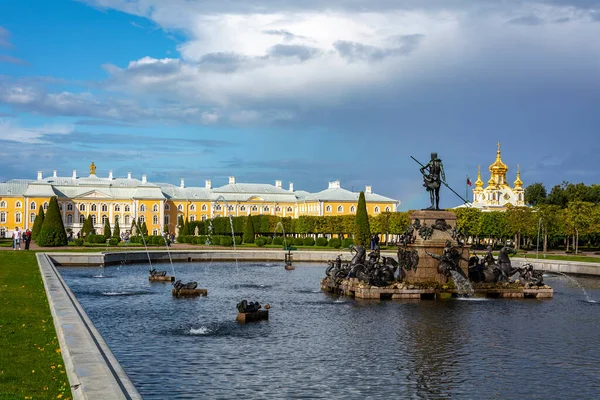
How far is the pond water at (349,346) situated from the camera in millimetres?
11102

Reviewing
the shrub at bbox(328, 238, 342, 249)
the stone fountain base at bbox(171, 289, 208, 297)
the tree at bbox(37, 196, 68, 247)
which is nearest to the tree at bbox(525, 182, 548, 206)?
the shrub at bbox(328, 238, 342, 249)

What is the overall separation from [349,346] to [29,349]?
6.23 m

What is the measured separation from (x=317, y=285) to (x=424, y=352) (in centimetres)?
1366

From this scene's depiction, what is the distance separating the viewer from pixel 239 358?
511 inches

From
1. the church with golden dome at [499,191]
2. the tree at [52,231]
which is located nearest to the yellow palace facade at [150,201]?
the church with golden dome at [499,191]

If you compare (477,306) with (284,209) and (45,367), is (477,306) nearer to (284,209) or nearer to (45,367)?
(45,367)

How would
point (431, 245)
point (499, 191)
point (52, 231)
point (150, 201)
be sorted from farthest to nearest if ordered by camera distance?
point (150, 201)
point (499, 191)
point (52, 231)
point (431, 245)

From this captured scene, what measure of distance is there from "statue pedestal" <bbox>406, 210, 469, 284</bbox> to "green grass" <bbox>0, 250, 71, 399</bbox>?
1187 cm

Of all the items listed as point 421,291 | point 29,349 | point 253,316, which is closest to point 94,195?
point 421,291

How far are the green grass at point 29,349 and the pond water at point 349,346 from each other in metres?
1.39

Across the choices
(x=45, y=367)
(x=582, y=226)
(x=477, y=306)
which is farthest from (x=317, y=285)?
(x=582, y=226)

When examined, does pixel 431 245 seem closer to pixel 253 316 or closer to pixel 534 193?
pixel 253 316

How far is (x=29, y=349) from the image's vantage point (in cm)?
1097

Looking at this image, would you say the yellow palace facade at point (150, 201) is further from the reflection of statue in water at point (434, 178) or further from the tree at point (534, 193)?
the reflection of statue in water at point (434, 178)
